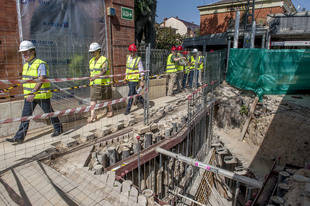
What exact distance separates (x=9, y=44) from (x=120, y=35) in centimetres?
339

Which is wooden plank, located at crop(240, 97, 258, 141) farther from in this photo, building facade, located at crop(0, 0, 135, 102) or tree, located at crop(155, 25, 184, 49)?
tree, located at crop(155, 25, 184, 49)

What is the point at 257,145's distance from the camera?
26.1 feet

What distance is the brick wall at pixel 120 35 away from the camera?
7.05 m

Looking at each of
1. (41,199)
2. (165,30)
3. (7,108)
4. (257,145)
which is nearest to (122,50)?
(7,108)

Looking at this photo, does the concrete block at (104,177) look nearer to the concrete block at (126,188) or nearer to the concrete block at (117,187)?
the concrete block at (117,187)

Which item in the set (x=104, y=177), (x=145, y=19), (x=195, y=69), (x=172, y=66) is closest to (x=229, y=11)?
(x=145, y=19)

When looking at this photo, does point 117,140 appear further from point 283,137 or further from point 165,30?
point 165,30

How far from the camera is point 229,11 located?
26109mm

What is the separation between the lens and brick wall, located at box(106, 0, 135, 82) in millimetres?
7051

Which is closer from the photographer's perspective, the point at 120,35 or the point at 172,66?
the point at 120,35

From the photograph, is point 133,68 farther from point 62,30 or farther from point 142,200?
point 142,200

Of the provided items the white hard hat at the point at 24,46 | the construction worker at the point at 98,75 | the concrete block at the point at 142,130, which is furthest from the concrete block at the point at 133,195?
the white hard hat at the point at 24,46

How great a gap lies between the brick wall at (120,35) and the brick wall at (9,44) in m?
2.75

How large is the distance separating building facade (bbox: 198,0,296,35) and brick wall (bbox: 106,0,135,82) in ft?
59.9
